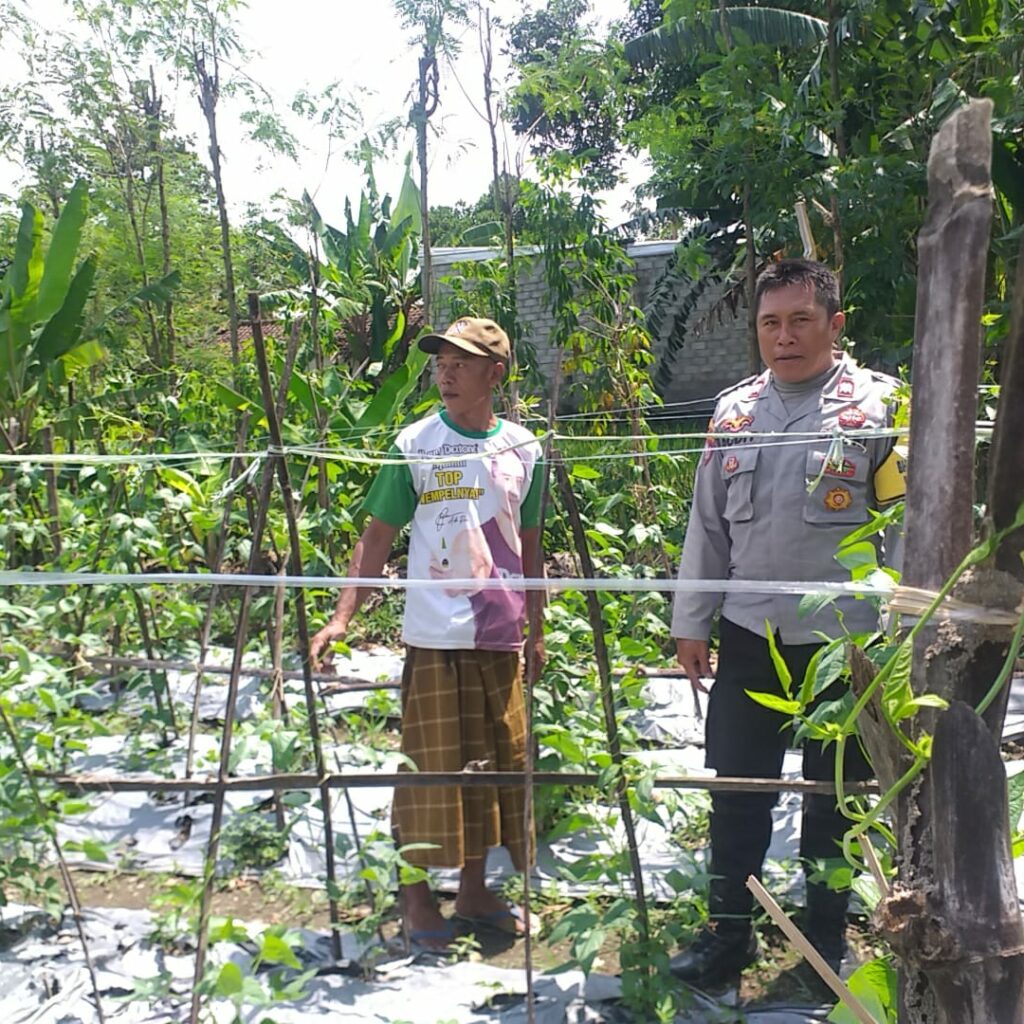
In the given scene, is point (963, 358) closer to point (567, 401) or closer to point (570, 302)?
point (570, 302)

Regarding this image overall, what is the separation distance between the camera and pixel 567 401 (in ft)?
37.5

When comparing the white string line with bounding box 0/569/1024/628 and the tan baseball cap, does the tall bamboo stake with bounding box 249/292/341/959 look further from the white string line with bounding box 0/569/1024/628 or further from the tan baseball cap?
the tan baseball cap

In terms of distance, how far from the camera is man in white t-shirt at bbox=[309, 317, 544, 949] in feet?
7.25

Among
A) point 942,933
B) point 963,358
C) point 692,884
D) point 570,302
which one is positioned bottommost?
point 692,884

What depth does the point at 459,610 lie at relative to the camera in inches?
86.7

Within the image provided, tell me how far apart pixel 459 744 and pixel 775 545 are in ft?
2.76

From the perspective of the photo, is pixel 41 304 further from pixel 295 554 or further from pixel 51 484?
pixel 295 554

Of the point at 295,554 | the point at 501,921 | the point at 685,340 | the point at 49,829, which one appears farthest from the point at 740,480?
the point at 685,340

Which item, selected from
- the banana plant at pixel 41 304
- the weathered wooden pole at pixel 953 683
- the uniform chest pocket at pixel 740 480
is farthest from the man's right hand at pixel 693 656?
the banana plant at pixel 41 304

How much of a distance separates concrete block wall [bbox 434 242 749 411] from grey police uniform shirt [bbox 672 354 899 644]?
33.5ft

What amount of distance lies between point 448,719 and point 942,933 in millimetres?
1645

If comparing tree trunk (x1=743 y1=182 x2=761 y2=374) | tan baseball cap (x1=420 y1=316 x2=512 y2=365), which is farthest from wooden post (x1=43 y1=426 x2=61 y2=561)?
tree trunk (x1=743 y1=182 x2=761 y2=374)

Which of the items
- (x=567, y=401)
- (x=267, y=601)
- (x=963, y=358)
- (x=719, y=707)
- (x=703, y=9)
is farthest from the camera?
(x=567, y=401)

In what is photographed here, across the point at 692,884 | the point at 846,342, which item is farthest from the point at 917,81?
the point at 692,884
